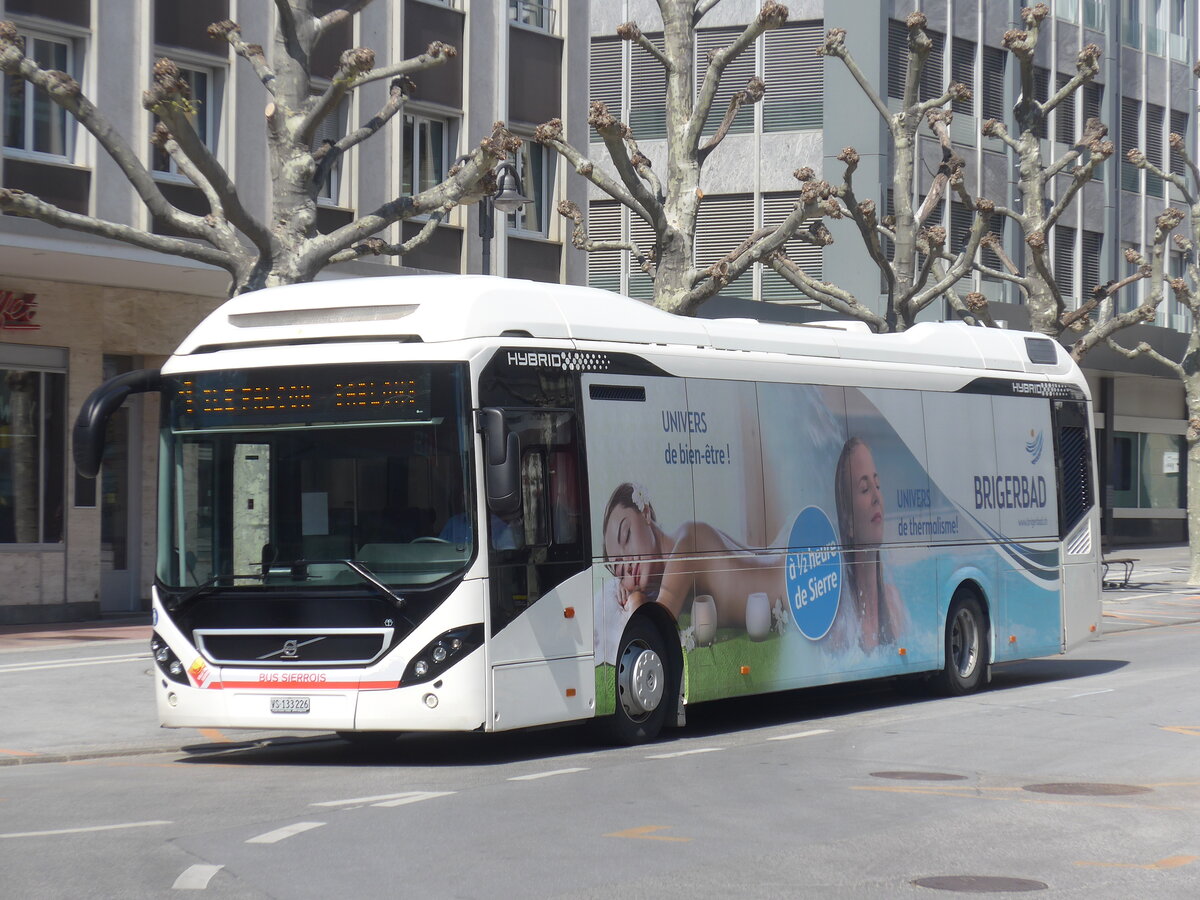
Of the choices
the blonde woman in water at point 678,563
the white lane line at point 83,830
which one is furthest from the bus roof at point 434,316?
the white lane line at point 83,830

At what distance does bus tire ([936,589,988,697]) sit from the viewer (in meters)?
16.6

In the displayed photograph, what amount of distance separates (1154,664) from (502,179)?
905cm

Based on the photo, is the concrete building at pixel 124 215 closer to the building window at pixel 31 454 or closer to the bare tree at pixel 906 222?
the building window at pixel 31 454

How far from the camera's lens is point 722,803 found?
9.79m

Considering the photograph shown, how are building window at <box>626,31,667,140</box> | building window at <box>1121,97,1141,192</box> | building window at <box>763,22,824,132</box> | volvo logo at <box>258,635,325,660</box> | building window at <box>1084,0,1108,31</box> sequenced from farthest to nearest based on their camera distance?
building window at <box>1121,97,1141,192</box> < building window at <box>1084,0,1108,31</box> < building window at <box>626,31,667,140</box> < building window at <box>763,22,824,132</box> < volvo logo at <box>258,635,325,660</box>

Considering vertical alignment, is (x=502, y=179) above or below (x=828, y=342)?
above

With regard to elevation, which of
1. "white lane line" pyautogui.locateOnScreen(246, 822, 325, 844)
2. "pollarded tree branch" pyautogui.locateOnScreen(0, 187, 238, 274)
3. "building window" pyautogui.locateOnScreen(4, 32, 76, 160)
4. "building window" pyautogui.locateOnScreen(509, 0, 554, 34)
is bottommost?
"white lane line" pyautogui.locateOnScreen(246, 822, 325, 844)

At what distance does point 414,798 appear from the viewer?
Answer: 10016 mm

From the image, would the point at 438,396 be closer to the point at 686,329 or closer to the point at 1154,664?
the point at 686,329

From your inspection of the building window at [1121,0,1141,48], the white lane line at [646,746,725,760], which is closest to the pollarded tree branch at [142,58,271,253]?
the white lane line at [646,746,725,760]

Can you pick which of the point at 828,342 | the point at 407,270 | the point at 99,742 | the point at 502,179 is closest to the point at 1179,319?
the point at 407,270

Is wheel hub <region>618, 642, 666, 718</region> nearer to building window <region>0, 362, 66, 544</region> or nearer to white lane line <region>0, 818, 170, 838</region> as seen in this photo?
white lane line <region>0, 818, 170, 838</region>

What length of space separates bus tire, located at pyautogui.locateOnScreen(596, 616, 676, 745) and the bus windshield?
1899 millimetres

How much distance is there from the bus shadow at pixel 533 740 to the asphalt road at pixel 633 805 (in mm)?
49
